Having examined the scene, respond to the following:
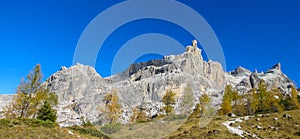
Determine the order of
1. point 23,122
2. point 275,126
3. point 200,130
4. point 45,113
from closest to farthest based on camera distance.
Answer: point 23,122 < point 200,130 < point 275,126 < point 45,113

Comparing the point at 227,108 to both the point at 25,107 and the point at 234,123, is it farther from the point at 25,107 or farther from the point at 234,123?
the point at 25,107

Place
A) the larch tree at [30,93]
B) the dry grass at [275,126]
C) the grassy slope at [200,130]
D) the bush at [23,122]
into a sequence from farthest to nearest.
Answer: the larch tree at [30,93] → the dry grass at [275,126] → the bush at [23,122] → the grassy slope at [200,130]

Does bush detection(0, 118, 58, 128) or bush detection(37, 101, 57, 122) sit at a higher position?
→ bush detection(37, 101, 57, 122)

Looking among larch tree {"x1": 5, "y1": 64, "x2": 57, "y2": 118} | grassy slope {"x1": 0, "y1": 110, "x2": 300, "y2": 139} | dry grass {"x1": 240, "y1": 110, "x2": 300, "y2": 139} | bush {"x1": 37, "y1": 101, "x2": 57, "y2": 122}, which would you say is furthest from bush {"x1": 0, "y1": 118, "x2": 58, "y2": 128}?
dry grass {"x1": 240, "y1": 110, "x2": 300, "y2": 139}

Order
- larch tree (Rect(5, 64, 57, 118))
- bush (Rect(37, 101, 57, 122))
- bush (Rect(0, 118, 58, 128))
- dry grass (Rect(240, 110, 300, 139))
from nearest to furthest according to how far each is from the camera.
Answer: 1. bush (Rect(0, 118, 58, 128))
2. dry grass (Rect(240, 110, 300, 139))
3. bush (Rect(37, 101, 57, 122))
4. larch tree (Rect(5, 64, 57, 118))

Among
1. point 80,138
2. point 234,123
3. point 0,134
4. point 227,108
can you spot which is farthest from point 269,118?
point 0,134

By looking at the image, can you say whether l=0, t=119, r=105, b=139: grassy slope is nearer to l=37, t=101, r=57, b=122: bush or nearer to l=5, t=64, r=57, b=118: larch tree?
l=37, t=101, r=57, b=122: bush

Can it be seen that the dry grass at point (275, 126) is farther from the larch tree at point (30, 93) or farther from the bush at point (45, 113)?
the larch tree at point (30, 93)

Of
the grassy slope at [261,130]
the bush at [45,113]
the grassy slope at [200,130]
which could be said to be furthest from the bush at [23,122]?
the grassy slope at [261,130]

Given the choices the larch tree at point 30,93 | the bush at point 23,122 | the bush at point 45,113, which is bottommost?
the bush at point 23,122

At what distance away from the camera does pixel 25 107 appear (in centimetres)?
4656

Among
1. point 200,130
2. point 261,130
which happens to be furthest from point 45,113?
point 261,130

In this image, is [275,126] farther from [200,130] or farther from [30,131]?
[30,131]

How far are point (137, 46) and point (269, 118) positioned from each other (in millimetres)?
28690
